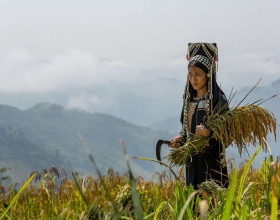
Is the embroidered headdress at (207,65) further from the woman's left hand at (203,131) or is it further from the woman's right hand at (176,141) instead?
the woman's left hand at (203,131)

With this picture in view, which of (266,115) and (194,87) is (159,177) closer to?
(194,87)

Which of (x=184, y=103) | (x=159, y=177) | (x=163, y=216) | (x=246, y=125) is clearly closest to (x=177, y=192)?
(x=163, y=216)

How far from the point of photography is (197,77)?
14.6 feet

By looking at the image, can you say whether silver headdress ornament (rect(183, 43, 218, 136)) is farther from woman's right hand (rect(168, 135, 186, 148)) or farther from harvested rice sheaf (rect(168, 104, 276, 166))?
harvested rice sheaf (rect(168, 104, 276, 166))

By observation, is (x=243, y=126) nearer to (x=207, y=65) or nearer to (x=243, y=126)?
(x=243, y=126)

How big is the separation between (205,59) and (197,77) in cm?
21

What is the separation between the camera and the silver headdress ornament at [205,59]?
447 cm

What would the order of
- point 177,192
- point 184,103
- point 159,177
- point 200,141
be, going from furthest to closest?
point 159,177 → point 184,103 → point 200,141 → point 177,192

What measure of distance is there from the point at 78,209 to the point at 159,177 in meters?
1.66

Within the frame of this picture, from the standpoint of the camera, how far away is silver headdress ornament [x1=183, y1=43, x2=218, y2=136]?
176 inches

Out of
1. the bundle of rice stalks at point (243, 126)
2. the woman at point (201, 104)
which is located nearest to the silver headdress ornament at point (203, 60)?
the woman at point (201, 104)

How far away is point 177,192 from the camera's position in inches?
121

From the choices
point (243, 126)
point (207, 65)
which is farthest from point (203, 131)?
point (207, 65)

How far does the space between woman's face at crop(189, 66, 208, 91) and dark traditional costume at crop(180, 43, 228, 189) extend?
57 millimetres
